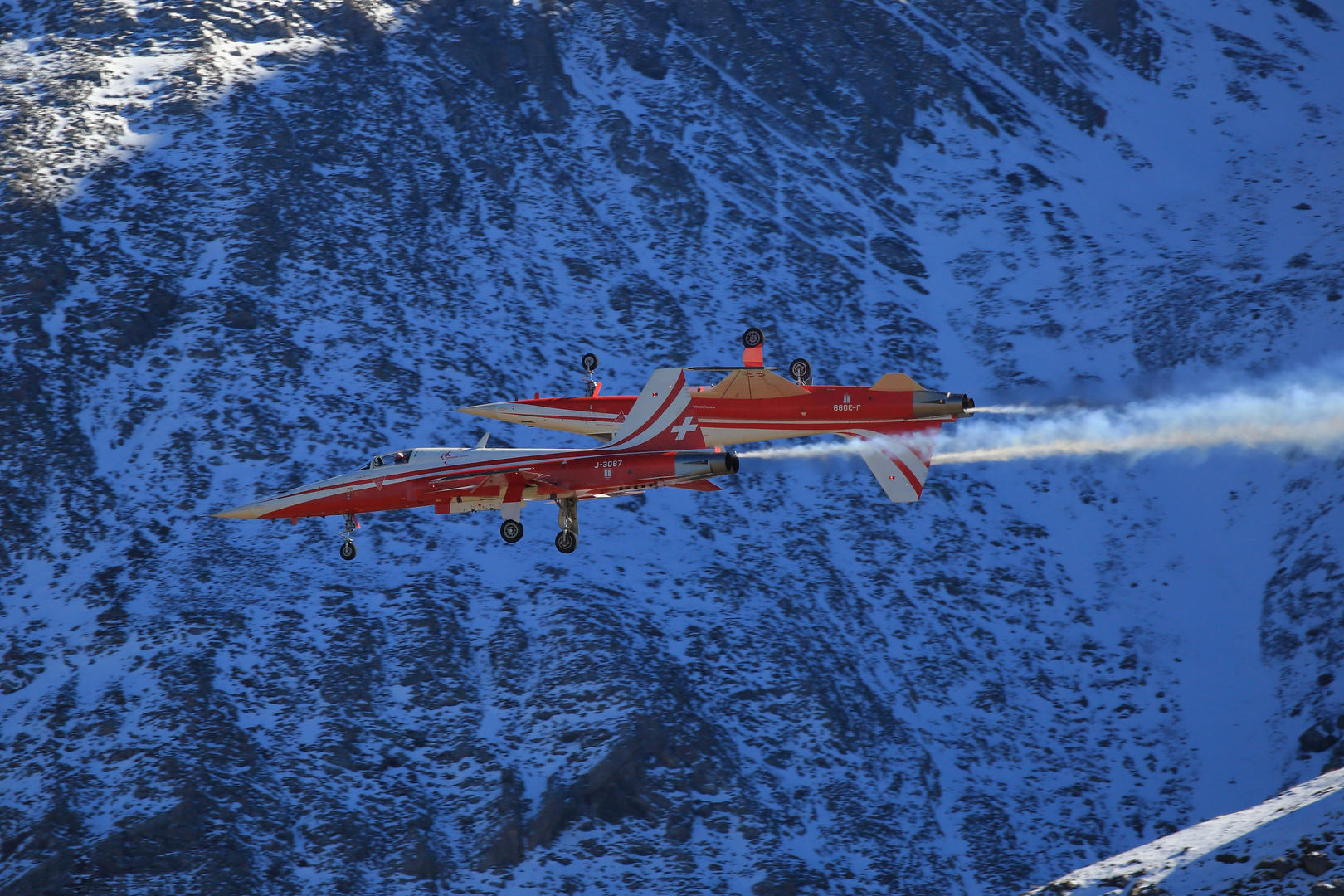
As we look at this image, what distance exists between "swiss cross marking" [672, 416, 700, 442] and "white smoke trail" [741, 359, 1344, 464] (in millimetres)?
5012

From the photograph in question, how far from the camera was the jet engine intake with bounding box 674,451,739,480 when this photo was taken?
40.1 metres

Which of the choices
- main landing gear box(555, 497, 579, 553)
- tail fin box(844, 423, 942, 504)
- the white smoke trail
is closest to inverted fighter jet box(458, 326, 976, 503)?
tail fin box(844, 423, 942, 504)

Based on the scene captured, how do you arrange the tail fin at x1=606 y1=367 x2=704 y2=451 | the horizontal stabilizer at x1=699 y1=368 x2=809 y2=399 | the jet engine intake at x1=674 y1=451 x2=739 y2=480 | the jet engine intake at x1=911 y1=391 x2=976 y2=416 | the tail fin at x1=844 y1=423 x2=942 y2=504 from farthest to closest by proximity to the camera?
1. the horizontal stabilizer at x1=699 y1=368 x2=809 y2=399
2. the jet engine intake at x1=911 y1=391 x2=976 y2=416
3. the tail fin at x1=844 y1=423 x2=942 y2=504
4. the tail fin at x1=606 y1=367 x2=704 y2=451
5. the jet engine intake at x1=674 y1=451 x2=739 y2=480

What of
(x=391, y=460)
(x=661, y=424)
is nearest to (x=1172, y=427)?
(x=661, y=424)

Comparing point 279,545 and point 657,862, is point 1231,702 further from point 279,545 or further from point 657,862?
point 279,545

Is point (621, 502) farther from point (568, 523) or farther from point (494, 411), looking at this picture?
point (568, 523)

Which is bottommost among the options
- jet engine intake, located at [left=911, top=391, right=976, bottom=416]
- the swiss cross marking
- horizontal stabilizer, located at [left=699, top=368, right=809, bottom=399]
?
jet engine intake, located at [left=911, top=391, right=976, bottom=416]

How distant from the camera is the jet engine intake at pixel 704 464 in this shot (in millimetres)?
40062

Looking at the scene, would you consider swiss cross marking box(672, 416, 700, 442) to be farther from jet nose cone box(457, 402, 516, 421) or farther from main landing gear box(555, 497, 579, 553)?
jet nose cone box(457, 402, 516, 421)

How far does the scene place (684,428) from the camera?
139 ft

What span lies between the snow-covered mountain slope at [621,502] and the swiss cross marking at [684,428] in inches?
977

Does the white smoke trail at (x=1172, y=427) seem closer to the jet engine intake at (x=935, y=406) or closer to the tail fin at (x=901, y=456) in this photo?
the tail fin at (x=901, y=456)

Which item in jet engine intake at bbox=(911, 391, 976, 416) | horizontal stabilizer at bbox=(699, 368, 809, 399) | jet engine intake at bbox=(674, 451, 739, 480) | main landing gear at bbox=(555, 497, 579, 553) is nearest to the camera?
jet engine intake at bbox=(674, 451, 739, 480)

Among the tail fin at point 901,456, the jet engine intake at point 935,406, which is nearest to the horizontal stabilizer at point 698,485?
the tail fin at point 901,456
